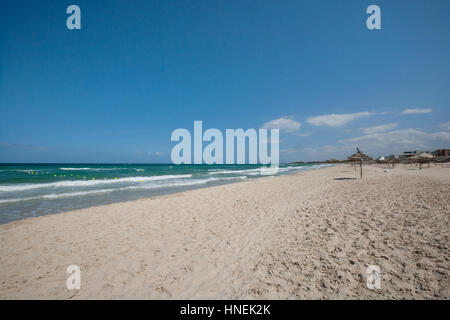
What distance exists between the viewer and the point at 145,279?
10.8 ft

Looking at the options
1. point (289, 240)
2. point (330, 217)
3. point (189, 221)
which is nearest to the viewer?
point (289, 240)

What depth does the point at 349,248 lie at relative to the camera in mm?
3982

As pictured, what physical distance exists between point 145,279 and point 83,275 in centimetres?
131

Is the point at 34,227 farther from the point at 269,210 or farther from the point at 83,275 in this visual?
the point at 269,210

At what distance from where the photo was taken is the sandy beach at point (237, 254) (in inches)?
117

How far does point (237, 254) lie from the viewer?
4.08 metres

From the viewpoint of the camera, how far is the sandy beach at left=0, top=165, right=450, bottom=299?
2973mm

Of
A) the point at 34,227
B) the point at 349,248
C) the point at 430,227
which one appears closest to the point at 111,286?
the point at 349,248
